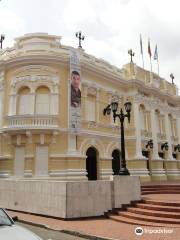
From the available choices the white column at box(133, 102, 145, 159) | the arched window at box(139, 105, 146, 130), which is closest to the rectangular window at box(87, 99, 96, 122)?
the white column at box(133, 102, 145, 159)

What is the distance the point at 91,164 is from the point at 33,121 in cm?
581

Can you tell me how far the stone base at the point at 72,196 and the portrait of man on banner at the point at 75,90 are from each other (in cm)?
815

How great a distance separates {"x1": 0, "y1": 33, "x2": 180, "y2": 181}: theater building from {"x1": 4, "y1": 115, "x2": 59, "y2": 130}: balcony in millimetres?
60

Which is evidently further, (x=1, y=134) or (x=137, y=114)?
(x=137, y=114)

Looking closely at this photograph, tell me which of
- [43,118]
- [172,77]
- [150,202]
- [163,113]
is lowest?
[150,202]

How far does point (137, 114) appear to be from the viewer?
23.7m

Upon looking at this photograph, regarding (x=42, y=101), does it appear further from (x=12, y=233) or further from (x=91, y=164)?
(x=12, y=233)

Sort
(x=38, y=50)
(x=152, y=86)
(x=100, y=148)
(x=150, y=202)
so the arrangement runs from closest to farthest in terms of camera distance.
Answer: (x=150, y=202), (x=38, y=50), (x=100, y=148), (x=152, y=86)

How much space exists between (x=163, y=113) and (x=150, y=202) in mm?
17513

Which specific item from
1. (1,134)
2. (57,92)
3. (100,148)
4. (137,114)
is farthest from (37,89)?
(137,114)

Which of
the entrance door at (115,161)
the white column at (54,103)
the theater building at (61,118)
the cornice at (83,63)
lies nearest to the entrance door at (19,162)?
the theater building at (61,118)

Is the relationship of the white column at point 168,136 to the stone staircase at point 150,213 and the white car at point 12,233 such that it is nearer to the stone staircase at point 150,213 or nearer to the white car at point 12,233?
the stone staircase at point 150,213

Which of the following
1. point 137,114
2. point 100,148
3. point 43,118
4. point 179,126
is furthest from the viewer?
point 179,126

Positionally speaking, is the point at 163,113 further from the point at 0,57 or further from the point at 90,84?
the point at 0,57
